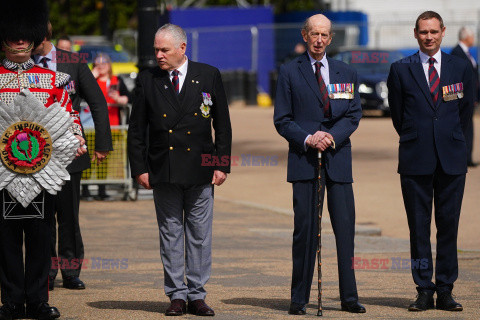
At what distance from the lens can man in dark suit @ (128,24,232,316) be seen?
25.2ft

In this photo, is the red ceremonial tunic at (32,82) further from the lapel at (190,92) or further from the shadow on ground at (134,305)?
the shadow on ground at (134,305)

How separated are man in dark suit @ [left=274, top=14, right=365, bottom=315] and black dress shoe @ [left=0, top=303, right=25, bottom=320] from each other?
5.84ft

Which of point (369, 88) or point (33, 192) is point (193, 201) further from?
point (369, 88)

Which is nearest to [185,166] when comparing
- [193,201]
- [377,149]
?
[193,201]

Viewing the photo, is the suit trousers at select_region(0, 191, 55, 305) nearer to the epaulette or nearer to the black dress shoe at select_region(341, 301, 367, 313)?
the epaulette

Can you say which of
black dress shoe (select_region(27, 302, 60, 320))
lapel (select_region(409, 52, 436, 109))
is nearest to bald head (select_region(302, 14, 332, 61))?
lapel (select_region(409, 52, 436, 109))

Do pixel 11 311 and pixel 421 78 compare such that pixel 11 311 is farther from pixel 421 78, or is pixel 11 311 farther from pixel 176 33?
pixel 421 78

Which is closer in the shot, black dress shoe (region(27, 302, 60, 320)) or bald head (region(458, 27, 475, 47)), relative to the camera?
black dress shoe (region(27, 302, 60, 320))

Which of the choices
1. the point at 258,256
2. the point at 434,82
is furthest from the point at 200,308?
the point at 258,256

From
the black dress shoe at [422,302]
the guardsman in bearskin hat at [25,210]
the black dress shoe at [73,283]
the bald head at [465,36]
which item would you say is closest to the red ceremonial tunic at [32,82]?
the guardsman in bearskin hat at [25,210]

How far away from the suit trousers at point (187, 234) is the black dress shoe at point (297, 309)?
1.96 ft

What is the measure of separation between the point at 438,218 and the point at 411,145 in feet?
1.82

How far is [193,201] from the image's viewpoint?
25.4ft

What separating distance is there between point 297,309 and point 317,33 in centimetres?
185
